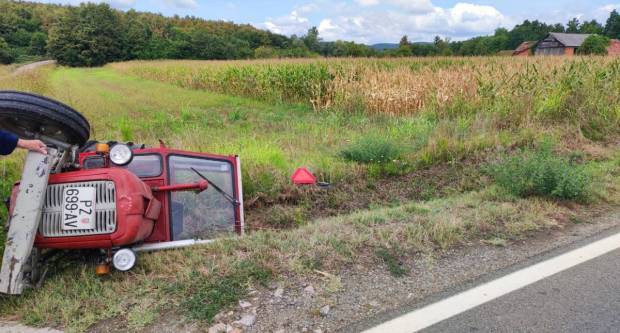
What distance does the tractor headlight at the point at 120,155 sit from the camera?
3.52 m

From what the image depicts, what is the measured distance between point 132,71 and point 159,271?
36.9m

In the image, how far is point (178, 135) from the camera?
8266mm

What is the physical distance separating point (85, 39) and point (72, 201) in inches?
2815

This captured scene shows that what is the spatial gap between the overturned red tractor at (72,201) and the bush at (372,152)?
3572 millimetres

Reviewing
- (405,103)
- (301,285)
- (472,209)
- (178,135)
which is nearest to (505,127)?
(405,103)

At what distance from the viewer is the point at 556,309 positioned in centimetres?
297

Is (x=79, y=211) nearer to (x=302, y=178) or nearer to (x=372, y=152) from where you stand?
(x=302, y=178)

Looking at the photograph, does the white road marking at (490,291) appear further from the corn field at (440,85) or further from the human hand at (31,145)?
the corn field at (440,85)

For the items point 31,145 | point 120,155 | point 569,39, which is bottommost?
point 120,155

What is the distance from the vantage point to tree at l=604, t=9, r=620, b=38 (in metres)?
77.0

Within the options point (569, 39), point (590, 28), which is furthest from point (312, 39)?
point (590, 28)

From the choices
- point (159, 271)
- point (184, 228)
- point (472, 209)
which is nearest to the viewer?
point (159, 271)

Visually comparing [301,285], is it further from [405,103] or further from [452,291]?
[405,103]

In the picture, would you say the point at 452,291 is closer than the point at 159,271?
Yes
